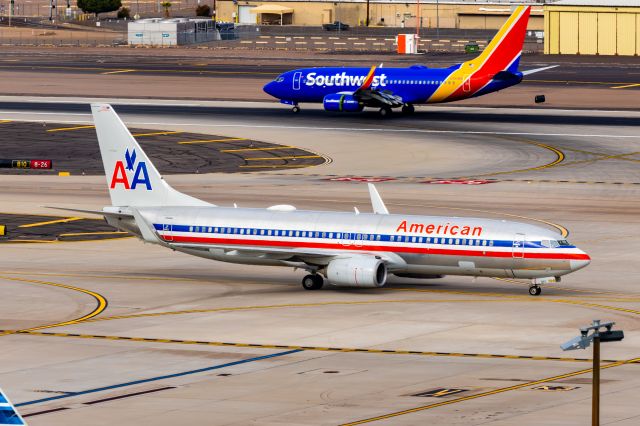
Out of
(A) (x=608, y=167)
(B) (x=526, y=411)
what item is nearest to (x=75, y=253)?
(B) (x=526, y=411)

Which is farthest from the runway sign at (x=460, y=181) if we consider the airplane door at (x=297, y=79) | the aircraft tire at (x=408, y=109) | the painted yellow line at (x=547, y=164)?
the airplane door at (x=297, y=79)

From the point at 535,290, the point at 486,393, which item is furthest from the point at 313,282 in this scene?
the point at 486,393

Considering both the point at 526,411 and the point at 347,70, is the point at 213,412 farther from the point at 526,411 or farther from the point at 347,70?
the point at 347,70

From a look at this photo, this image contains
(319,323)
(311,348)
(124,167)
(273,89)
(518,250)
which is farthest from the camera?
(273,89)

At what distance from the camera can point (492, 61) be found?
141 m

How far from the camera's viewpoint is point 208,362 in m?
50.7

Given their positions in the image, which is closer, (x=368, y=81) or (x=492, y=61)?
(x=492, y=61)

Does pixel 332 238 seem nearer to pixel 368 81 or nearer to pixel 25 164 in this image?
pixel 25 164

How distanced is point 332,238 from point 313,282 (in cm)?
279

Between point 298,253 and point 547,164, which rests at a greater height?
point 547,164

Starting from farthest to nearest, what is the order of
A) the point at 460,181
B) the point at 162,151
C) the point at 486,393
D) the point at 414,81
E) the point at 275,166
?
the point at 414,81 < the point at 162,151 < the point at 275,166 < the point at 460,181 < the point at 486,393

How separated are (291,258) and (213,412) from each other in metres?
24.3

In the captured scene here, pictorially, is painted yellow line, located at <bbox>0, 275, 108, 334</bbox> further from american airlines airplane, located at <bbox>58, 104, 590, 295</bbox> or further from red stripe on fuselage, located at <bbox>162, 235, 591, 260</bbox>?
red stripe on fuselage, located at <bbox>162, 235, 591, 260</bbox>

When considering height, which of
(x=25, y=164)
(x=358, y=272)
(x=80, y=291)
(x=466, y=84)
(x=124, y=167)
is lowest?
(x=80, y=291)
